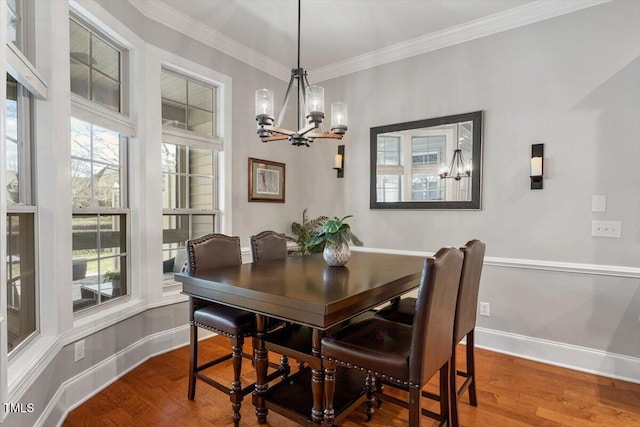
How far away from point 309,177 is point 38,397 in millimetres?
3311

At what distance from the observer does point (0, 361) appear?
1.38 meters

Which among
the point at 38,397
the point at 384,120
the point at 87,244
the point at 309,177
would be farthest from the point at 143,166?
the point at 384,120

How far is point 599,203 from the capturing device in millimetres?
2742

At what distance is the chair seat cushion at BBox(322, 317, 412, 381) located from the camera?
5.11 ft

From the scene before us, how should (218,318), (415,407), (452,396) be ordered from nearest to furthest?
(415,407) → (452,396) → (218,318)

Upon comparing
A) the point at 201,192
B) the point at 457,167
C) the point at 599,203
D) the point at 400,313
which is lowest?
the point at 400,313

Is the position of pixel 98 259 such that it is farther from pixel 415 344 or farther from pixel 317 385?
pixel 415 344

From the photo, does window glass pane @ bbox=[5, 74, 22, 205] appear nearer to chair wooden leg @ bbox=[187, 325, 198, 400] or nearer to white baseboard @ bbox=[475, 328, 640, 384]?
chair wooden leg @ bbox=[187, 325, 198, 400]

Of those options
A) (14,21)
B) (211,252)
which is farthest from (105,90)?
(211,252)

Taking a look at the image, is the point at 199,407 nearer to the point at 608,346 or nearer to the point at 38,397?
the point at 38,397

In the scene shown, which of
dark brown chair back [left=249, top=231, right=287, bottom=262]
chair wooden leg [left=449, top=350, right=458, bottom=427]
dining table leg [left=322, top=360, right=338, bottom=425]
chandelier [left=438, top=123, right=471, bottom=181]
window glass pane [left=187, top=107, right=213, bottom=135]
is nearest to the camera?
dining table leg [left=322, top=360, right=338, bottom=425]

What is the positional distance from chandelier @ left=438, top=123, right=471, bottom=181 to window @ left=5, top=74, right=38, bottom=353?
3232mm

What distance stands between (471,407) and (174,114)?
3.38 metres

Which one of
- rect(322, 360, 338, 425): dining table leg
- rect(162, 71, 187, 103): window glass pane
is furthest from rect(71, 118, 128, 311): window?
rect(322, 360, 338, 425): dining table leg
